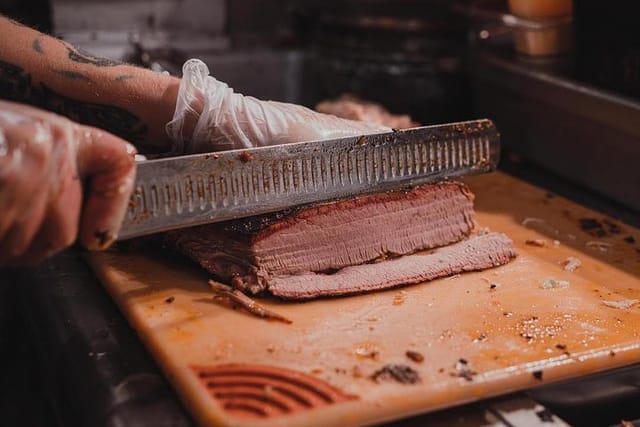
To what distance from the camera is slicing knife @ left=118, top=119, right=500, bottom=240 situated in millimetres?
1826

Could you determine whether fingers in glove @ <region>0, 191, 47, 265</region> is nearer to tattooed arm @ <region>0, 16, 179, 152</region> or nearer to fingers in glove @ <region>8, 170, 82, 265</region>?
fingers in glove @ <region>8, 170, 82, 265</region>

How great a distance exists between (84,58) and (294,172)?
68 centimetres

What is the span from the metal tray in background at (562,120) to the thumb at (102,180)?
1713mm

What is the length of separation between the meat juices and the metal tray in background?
2.30 feet

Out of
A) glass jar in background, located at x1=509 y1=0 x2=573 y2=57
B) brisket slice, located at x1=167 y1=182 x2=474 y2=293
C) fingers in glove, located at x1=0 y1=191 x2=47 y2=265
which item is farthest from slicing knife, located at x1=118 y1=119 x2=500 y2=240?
glass jar in background, located at x1=509 y1=0 x2=573 y2=57

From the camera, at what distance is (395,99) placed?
3777mm

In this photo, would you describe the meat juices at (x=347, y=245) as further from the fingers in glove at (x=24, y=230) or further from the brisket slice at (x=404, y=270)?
the fingers in glove at (x=24, y=230)

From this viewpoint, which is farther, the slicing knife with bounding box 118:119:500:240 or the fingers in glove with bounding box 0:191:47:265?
the slicing knife with bounding box 118:119:500:240

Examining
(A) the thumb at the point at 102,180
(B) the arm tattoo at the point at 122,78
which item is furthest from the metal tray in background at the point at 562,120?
(A) the thumb at the point at 102,180

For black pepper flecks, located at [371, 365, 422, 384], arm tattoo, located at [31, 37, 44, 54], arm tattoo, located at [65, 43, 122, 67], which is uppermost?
arm tattoo, located at [31, 37, 44, 54]

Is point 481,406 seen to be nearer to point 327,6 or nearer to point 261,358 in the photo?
point 261,358

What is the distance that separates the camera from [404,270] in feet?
6.84

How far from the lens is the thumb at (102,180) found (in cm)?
152

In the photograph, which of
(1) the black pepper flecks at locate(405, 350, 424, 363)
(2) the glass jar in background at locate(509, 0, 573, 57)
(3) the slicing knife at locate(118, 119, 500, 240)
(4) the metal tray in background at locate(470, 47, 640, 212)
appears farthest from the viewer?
(2) the glass jar in background at locate(509, 0, 573, 57)
